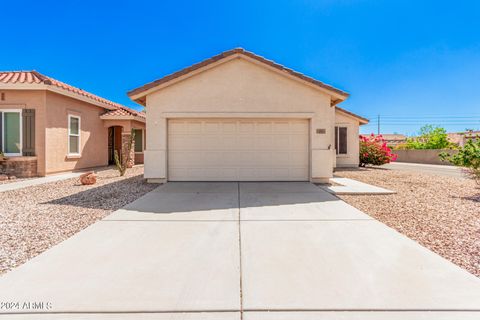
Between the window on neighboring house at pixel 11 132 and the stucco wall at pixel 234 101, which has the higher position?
the stucco wall at pixel 234 101

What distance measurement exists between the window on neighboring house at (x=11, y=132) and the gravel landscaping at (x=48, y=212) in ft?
11.0

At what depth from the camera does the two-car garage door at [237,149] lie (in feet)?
30.2

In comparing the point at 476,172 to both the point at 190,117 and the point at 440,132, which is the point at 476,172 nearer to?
the point at 190,117

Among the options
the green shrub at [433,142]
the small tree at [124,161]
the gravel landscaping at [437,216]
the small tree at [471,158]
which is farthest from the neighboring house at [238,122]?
the green shrub at [433,142]

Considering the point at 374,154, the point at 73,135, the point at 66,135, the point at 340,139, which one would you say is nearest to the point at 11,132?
the point at 66,135

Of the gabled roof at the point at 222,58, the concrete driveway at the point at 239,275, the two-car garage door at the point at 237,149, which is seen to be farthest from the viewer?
the two-car garage door at the point at 237,149

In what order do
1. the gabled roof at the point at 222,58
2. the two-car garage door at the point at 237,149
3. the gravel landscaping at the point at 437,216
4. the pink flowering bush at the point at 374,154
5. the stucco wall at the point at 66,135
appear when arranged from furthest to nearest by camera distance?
the pink flowering bush at the point at 374,154, the stucco wall at the point at 66,135, the two-car garage door at the point at 237,149, the gabled roof at the point at 222,58, the gravel landscaping at the point at 437,216

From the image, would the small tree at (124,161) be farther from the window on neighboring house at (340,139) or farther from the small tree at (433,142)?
the small tree at (433,142)

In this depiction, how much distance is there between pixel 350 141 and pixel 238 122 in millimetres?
9799

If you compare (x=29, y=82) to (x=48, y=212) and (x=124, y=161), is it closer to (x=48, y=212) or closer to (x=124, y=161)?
(x=124, y=161)

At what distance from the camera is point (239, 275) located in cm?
285

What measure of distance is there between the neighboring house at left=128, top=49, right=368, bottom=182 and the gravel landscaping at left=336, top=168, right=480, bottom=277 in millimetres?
2768

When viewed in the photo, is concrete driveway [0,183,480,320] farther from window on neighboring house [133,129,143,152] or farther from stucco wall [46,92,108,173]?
window on neighboring house [133,129,143,152]

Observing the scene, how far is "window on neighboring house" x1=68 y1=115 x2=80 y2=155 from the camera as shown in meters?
12.0
